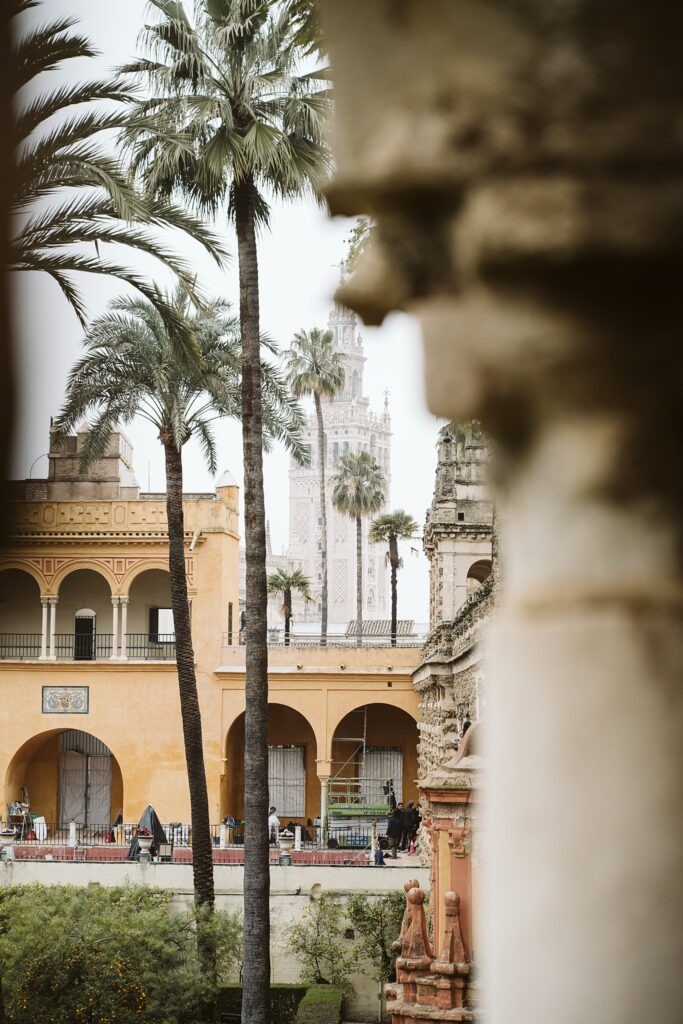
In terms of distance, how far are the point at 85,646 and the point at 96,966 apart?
2127cm

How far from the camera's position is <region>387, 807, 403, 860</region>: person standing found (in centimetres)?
2611

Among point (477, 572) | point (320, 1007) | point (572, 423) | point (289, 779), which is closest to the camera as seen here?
point (572, 423)

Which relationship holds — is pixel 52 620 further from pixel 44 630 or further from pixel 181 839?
pixel 181 839

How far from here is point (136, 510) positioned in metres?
33.6

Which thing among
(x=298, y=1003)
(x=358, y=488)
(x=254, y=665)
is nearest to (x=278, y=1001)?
(x=298, y=1003)

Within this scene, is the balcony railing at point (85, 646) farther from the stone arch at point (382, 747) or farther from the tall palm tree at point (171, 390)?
the tall palm tree at point (171, 390)

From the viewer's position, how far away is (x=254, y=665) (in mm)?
14406

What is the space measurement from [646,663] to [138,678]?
3236cm

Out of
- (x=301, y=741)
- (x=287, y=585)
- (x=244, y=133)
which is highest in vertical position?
(x=244, y=133)

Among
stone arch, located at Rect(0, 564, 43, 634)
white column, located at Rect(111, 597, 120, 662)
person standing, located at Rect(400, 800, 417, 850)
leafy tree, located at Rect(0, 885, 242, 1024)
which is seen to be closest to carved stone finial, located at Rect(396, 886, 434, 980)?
leafy tree, located at Rect(0, 885, 242, 1024)

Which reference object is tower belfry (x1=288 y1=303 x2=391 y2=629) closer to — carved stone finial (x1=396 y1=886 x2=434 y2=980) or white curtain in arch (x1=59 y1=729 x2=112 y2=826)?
white curtain in arch (x1=59 y1=729 x2=112 y2=826)

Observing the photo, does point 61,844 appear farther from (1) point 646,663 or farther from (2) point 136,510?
(1) point 646,663

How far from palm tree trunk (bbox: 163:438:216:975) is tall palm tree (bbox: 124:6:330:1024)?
4.46 meters

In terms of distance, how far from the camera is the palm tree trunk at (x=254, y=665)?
13.6 metres
